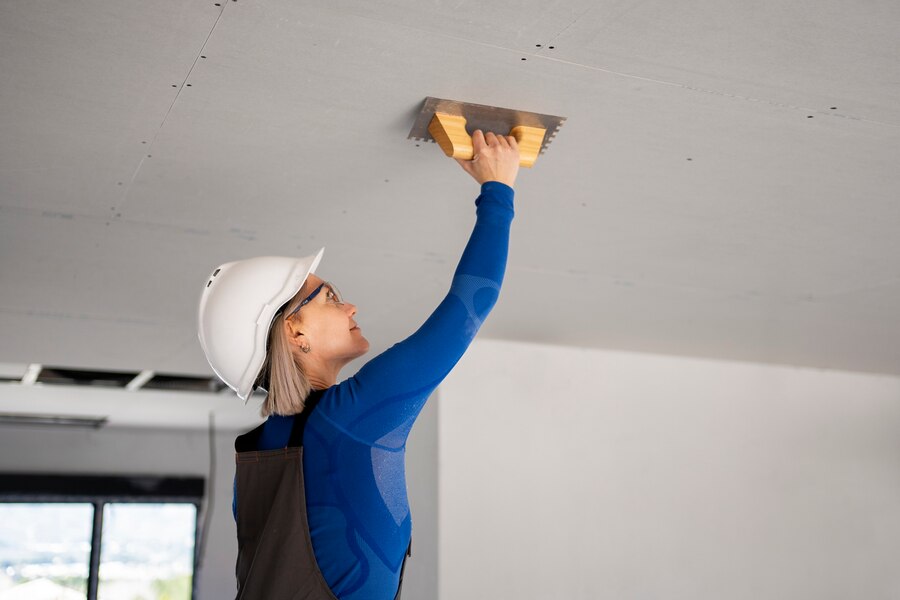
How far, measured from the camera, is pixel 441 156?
7.71ft

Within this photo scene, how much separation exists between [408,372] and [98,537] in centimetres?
625

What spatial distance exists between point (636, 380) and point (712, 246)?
1.56m

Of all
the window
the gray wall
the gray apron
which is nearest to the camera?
the gray apron

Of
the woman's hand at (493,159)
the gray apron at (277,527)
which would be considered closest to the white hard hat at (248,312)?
the gray apron at (277,527)

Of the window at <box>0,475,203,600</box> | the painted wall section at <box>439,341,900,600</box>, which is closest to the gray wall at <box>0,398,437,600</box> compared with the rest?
the window at <box>0,475,203,600</box>

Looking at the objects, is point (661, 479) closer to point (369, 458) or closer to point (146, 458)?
point (369, 458)

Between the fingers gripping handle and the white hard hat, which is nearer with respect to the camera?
the white hard hat

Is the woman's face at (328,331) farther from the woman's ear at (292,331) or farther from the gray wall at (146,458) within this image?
the gray wall at (146,458)

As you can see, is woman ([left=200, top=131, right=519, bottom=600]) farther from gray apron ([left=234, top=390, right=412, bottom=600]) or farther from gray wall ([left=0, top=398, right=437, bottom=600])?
gray wall ([left=0, top=398, right=437, bottom=600])

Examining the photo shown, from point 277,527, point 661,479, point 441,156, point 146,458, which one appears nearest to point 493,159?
point 441,156

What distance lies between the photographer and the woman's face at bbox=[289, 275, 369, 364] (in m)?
1.87

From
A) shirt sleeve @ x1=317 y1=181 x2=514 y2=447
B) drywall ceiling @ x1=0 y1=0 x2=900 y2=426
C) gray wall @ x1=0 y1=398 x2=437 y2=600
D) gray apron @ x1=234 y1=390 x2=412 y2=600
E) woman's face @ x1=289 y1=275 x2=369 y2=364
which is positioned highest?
drywall ceiling @ x1=0 y1=0 x2=900 y2=426

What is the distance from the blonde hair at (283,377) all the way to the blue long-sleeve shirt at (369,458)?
0.09m

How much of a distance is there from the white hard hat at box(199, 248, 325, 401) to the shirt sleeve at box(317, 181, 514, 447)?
0.31m
